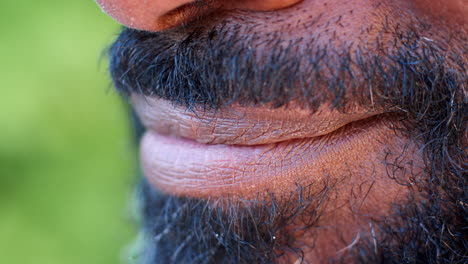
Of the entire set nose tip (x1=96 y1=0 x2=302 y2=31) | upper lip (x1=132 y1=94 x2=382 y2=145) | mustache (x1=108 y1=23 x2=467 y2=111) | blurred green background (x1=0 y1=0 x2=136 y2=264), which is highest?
nose tip (x1=96 y1=0 x2=302 y2=31)

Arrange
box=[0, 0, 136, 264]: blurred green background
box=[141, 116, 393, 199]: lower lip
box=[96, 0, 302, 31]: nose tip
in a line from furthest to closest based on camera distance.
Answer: box=[0, 0, 136, 264]: blurred green background < box=[141, 116, 393, 199]: lower lip < box=[96, 0, 302, 31]: nose tip

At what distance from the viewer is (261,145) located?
1.14 meters

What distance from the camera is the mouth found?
1.07m

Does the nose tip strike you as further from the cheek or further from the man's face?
the cheek

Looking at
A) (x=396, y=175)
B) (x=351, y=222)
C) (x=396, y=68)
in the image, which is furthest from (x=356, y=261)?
(x=396, y=68)

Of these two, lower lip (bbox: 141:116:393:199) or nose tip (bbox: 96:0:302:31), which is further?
lower lip (bbox: 141:116:393:199)

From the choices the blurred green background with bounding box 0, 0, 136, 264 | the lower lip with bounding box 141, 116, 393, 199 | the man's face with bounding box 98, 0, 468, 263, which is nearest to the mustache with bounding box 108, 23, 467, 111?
the man's face with bounding box 98, 0, 468, 263

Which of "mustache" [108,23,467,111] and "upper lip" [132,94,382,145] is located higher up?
"mustache" [108,23,467,111]

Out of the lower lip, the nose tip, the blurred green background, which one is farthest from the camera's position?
the blurred green background

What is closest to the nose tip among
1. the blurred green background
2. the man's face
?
the man's face

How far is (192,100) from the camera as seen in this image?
44.5 inches

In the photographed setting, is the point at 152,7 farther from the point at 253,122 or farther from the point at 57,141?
the point at 57,141

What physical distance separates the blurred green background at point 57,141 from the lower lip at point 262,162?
106 inches

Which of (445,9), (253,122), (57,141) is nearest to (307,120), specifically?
(253,122)
